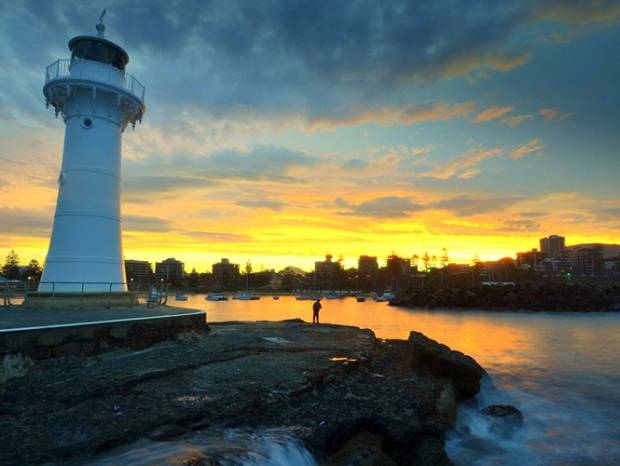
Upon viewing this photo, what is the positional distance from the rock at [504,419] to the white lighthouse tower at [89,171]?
13.7 meters

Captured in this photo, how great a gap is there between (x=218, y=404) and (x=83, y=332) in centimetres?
487

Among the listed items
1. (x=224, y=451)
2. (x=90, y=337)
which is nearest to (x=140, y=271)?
(x=90, y=337)

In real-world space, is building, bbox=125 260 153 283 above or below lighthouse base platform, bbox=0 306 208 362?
above

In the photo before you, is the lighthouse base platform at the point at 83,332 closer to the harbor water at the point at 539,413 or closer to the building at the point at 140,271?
the harbor water at the point at 539,413

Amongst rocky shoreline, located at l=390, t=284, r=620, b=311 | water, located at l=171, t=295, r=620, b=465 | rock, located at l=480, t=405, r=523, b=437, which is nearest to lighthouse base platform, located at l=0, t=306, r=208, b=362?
water, located at l=171, t=295, r=620, b=465

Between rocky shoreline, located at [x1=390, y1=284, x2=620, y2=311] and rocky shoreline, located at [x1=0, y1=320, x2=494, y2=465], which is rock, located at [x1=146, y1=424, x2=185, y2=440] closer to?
rocky shoreline, located at [x1=0, y1=320, x2=494, y2=465]

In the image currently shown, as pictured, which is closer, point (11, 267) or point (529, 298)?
point (529, 298)

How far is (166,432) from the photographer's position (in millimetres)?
6695

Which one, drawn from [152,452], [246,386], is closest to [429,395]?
[246,386]

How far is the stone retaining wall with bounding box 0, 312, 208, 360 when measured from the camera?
30.5 ft

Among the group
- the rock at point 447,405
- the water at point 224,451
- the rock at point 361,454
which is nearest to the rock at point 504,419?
the rock at point 447,405

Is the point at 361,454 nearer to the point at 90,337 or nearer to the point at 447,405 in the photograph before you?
the point at 447,405

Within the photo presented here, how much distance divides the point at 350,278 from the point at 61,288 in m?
156

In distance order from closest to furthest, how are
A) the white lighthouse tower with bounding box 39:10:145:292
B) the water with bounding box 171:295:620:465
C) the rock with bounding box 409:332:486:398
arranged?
1. the water with bounding box 171:295:620:465
2. the rock with bounding box 409:332:486:398
3. the white lighthouse tower with bounding box 39:10:145:292
